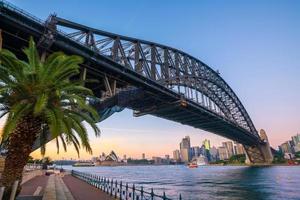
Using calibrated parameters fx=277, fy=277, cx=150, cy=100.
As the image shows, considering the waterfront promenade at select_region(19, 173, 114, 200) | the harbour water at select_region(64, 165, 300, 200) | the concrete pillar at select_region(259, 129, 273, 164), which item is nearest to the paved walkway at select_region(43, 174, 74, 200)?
the waterfront promenade at select_region(19, 173, 114, 200)

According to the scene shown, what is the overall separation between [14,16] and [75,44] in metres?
8.12

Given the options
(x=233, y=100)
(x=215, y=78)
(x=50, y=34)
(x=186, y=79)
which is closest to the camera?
(x=50, y=34)

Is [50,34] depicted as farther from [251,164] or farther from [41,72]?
[251,164]

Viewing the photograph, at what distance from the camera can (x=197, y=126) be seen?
92.5 meters

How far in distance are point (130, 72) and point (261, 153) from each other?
382 ft

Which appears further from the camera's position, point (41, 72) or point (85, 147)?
point (85, 147)

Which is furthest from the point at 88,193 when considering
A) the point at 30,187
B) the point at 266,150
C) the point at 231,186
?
the point at 266,150

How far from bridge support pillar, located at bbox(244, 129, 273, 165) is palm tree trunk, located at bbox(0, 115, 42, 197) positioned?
445ft

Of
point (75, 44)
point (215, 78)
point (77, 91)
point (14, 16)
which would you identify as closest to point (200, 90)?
point (215, 78)

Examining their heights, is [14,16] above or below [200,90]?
below

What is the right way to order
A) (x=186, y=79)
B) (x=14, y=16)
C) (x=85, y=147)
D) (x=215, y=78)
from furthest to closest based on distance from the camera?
(x=215, y=78) < (x=186, y=79) < (x=14, y=16) < (x=85, y=147)

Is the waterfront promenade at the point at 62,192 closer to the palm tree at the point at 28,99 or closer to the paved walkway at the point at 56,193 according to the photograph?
the paved walkway at the point at 56,193

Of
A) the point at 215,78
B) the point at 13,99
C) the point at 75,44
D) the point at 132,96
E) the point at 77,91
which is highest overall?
the point at 215,78

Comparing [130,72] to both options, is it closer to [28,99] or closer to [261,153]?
[28,99]
